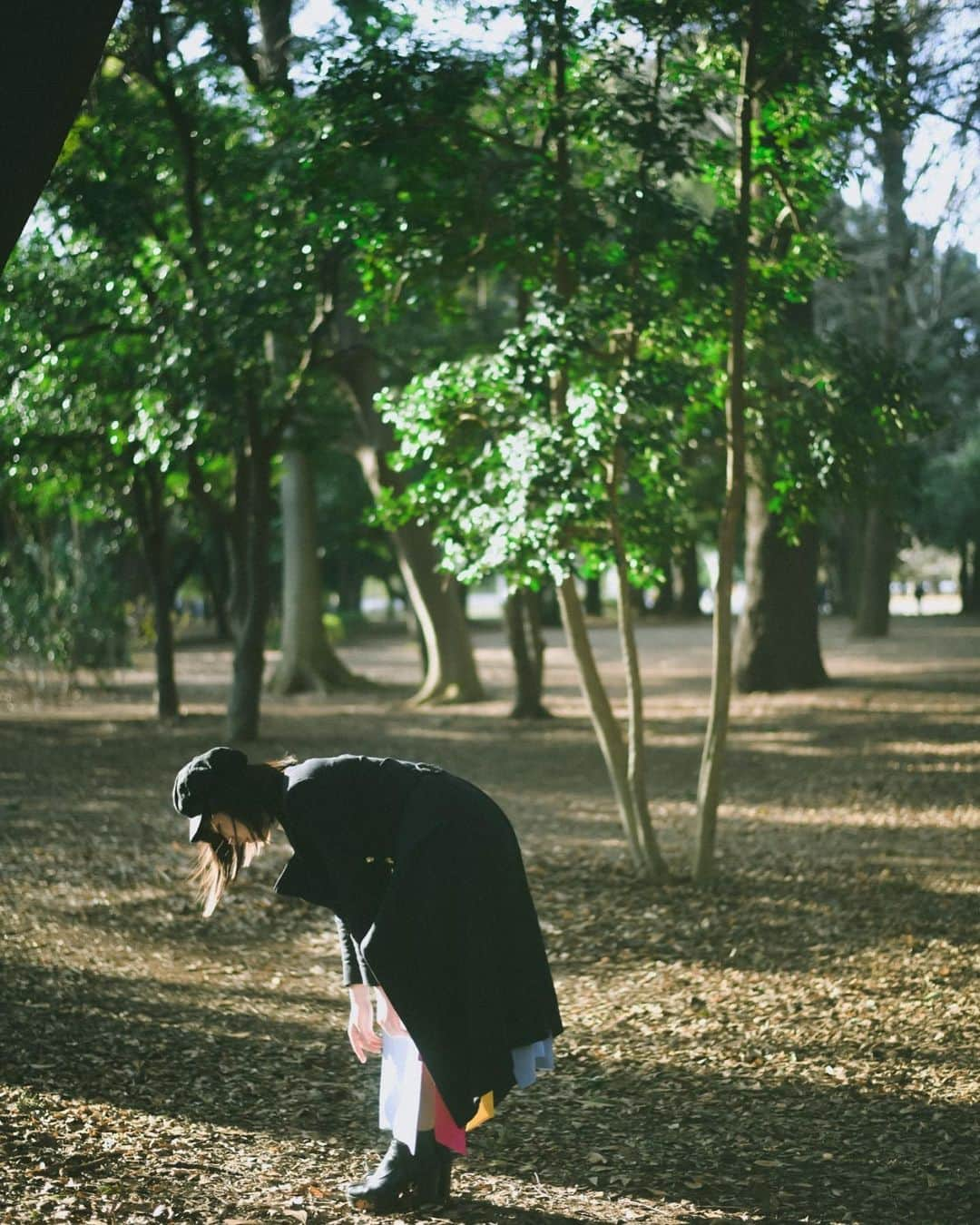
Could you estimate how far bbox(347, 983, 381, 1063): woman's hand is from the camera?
427 cm

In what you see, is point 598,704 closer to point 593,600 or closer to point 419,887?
point 419,887

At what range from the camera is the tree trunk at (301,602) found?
897 inches

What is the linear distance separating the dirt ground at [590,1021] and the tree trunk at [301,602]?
29.1ft

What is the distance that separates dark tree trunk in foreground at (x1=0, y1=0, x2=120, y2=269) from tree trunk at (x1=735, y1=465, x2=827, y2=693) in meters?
15.2

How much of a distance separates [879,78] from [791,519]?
103 inches

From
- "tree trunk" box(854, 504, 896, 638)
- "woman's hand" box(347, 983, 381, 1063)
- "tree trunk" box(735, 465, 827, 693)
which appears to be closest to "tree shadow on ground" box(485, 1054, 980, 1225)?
"woman's hand" box(347, 983, 381, 1063)

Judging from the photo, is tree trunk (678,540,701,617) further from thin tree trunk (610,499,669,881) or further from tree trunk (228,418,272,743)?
thin tree trunk (610,499,669,881)

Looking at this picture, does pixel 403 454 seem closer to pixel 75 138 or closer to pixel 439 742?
pixel 75 138

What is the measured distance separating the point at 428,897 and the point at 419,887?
0.13ft

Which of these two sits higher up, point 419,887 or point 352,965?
point 419,887

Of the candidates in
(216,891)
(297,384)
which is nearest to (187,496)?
(297,384)

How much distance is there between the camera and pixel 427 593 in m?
21.0

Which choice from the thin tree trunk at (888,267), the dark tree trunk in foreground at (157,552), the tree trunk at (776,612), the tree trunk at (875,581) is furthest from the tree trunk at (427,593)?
the tree trunk at (875,581)

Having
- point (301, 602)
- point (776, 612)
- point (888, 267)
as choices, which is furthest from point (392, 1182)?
point (888, 267)
